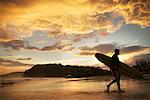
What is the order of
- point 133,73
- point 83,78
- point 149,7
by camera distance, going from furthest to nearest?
point 83,78, point 149,7, point 133,73

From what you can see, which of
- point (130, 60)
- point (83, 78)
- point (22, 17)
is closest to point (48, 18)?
point (22, 17)

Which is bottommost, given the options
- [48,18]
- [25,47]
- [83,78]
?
[83,78]

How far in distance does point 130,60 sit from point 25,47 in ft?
7.67

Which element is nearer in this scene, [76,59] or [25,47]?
[76,59]

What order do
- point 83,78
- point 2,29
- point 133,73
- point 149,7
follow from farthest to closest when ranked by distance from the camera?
point 83,78
point 2,29
point 149,7
point 133,73

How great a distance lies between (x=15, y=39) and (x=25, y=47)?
0.30 m

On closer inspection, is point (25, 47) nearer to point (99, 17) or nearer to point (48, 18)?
point (48, 18)

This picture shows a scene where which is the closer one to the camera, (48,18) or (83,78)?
(48,18)

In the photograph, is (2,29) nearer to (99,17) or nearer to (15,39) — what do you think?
(15,39)

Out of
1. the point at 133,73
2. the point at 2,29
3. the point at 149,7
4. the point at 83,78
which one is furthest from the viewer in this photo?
the point at 83,78

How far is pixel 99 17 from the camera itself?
296 inches

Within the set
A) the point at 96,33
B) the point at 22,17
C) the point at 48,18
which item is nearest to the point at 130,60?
the point at 96,33

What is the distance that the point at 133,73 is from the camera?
661 centimetres

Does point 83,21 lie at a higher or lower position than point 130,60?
higher
